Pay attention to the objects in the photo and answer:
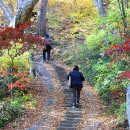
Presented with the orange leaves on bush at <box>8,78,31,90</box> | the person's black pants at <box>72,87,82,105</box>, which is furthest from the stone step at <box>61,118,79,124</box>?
the orange leaves on bush at <box>8,78,31,90</box>

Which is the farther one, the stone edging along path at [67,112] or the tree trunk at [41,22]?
the tree trunk at [41,22]

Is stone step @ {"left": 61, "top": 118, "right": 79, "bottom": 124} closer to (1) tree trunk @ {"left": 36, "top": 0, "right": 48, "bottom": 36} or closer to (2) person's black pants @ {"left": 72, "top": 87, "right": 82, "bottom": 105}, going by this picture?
(2) person's black pants @ {"left": 72, "top": 87, "right": 82, "bottom": 105}

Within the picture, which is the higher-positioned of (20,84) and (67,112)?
(20,84)

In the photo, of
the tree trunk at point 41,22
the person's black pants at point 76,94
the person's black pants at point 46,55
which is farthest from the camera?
the tree trunk at point 41,22

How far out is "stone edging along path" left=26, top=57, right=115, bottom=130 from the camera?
1168 cm

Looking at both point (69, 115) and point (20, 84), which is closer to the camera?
point (69, 115)

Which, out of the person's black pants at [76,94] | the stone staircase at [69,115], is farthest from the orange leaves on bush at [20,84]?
the person's black pants at [76,94]

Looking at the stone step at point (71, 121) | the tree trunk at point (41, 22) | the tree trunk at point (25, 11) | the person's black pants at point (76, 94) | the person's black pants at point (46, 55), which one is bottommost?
the stone step at point (71, 121)

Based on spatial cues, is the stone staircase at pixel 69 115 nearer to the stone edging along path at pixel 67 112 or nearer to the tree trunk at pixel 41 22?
the stone edging along path at pixel 67 112

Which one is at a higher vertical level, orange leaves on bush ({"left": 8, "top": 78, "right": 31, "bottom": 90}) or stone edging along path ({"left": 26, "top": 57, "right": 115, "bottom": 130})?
orange leaves on bush ({"left": 8, "top": 78, "right": 31, "bottom": 90})

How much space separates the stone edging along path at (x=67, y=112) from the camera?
11680mm

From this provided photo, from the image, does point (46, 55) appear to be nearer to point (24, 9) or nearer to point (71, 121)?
point (71, 121)

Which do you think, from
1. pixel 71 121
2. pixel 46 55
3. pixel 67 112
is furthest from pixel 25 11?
pixel 46 55

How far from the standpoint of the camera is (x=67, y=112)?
13.4 meters
